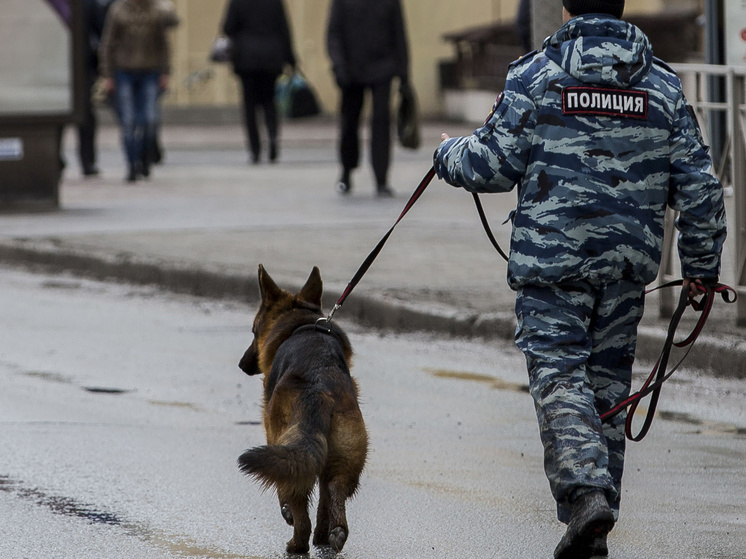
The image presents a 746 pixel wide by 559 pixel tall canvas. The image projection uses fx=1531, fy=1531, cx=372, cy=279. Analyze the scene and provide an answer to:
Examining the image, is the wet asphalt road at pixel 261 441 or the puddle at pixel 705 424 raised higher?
the wet asphalt road at pixel 261 441

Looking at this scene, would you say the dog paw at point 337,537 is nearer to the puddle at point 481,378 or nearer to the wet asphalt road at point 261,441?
the wet asphalt road at point 261,441

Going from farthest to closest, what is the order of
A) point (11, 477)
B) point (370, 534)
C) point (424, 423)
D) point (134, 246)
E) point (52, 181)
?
point (52, 181)
point (134, 246)
point (424, 423)
point (11, 477)
point (370, 534)

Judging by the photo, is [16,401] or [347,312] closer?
[16,401]

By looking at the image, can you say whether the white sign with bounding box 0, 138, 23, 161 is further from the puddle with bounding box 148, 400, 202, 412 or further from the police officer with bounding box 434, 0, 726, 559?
the police officer with bounding box 434, 0, 726, 559

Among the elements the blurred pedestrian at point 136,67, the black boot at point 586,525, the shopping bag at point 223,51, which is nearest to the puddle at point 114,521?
the black boot at point 586,525

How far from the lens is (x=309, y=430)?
428 cm

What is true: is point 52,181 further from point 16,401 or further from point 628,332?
point 628,332

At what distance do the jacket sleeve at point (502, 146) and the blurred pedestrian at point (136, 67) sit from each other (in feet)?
39.5

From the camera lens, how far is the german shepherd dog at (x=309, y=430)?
412 cm

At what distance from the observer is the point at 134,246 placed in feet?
36.5

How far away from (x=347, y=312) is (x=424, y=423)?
8.74 ft

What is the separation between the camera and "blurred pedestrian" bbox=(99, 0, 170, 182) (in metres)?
16.1

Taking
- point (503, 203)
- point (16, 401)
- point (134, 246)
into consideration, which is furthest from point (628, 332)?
point (503, 203)

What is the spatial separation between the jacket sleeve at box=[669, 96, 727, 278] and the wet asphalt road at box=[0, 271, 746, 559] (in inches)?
38.1
